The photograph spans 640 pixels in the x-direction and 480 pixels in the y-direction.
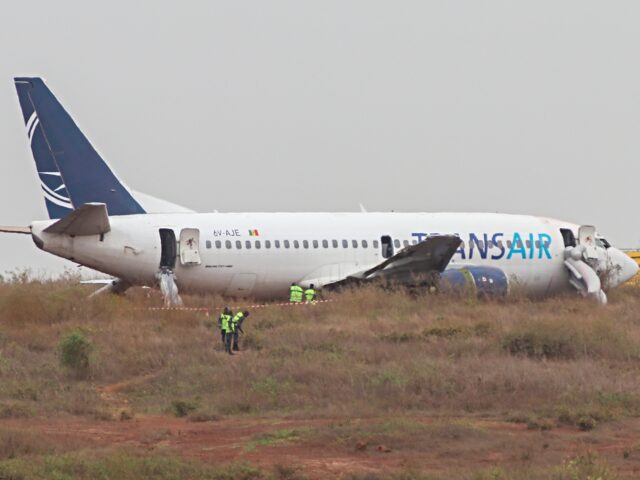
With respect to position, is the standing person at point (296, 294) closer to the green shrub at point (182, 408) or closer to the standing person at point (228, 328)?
the standing person at point (228, 328)

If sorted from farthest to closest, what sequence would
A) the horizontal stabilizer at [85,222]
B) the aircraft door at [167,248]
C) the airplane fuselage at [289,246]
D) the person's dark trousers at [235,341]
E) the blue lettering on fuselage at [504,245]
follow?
the blue lettering on fuselage at [504,245], the aircraft door at [167,248], the airplane fuselage at [289,246], the horizontal stabilizer at [85,222], the person's dark trousers at [235,341]

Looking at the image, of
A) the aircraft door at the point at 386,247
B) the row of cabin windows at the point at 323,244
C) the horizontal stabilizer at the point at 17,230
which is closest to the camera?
the horizontal stabilizer at the point at 17,230

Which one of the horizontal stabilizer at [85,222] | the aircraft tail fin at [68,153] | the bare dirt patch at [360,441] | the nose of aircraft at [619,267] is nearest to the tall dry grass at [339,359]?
the bare dirt patch at [360,441]

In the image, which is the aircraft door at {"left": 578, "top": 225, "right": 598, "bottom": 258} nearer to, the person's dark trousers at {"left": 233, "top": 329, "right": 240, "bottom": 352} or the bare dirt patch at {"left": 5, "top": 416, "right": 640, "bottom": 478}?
the person's dark trousers at {"left": 233, "top": 329, "right": 240, "bottom": 352}

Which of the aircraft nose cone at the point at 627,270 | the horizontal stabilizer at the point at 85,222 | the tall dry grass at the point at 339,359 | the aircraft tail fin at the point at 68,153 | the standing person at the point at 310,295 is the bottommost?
the tall dry grass at the point at 339,359

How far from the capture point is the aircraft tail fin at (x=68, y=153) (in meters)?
36.3

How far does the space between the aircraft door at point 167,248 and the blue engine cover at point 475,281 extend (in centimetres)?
821

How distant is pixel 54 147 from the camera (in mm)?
36281

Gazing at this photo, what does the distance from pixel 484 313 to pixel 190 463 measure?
2101cm

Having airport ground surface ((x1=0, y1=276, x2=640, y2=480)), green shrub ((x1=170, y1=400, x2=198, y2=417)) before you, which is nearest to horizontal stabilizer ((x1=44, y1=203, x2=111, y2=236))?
airport ground surface ((x1=0, y1=276, x2=640, y2=480))

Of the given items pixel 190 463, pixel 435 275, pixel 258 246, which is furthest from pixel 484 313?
pixel 190 463

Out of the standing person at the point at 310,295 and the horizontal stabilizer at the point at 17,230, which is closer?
the horizontal stabilizer at the point at 17,230

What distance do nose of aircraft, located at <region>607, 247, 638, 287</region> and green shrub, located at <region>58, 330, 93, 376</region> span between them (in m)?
23.5

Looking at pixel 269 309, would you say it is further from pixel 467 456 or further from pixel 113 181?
pixel 467 456
